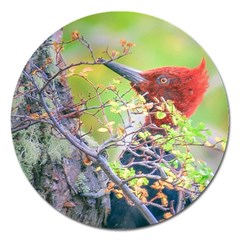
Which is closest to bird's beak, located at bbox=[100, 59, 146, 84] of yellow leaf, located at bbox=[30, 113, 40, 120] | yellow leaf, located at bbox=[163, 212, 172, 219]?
yellow leaf, located at bbox=[30, 113, 40, 120]

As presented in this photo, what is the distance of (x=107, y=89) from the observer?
173 cm

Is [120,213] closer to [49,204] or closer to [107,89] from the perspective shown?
[49,204]

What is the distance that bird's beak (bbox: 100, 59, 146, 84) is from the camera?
1728 mm

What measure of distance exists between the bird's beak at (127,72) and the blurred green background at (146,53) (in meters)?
0.02

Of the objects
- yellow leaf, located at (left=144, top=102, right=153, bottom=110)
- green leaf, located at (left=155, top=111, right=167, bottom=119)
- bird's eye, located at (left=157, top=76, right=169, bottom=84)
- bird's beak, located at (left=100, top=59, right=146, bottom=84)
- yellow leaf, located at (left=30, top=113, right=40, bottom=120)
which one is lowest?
green leaf, located at (left=155, top=111, right=167, bottom=119)

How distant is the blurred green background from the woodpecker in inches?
0.8

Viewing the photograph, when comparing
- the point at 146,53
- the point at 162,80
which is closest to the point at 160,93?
the point at 162,80

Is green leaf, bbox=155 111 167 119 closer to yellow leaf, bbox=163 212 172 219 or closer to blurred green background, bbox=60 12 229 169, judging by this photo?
blurred green background, bbox=60 12 229 169

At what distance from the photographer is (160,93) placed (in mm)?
1733

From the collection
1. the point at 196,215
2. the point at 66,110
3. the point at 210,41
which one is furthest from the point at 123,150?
the point at 210,41

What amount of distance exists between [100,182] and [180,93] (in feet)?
1.41

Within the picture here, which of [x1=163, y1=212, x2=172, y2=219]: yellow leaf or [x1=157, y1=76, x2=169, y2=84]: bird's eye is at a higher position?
[x1=157, y1=76, x2=169, y2=84]: bird's eye

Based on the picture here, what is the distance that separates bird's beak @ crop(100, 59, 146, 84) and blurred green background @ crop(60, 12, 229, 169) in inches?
0.6

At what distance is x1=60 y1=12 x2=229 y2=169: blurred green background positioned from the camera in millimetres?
1713
